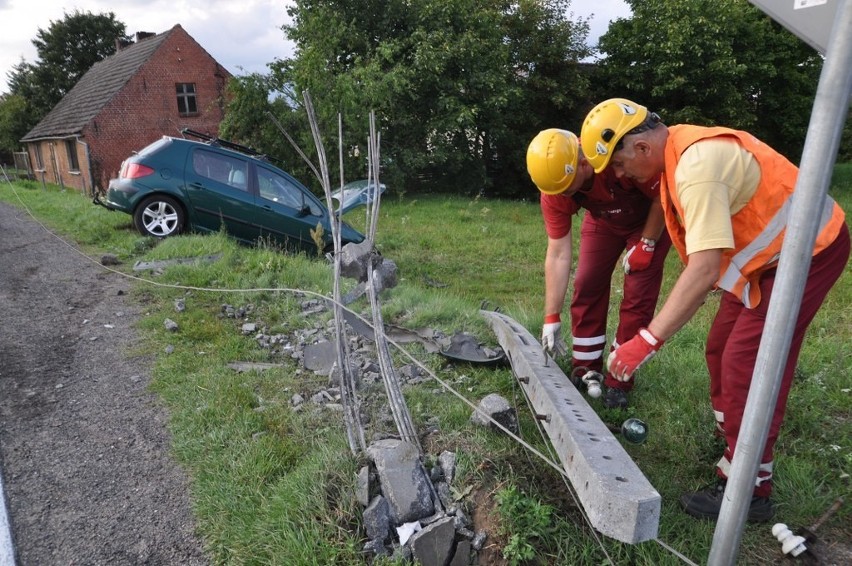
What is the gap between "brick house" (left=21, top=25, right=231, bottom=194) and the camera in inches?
895

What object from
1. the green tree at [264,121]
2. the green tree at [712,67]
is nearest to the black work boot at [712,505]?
the green tree at [264,121]

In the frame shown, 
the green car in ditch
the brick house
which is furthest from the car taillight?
the brick house

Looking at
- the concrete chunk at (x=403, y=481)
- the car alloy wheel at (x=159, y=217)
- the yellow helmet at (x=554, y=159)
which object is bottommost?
the concrete chunk at (x=403, y=481)

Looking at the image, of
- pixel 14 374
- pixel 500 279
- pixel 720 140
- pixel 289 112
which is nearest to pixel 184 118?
pixel 289 112

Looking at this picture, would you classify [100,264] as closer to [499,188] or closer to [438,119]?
[438,119]

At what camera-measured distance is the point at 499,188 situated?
73.4 feet

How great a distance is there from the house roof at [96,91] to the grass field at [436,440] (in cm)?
2086

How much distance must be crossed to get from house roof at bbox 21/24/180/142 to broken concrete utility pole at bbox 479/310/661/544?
24.6 meters

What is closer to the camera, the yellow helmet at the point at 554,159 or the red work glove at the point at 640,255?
the yellow helmet at the point at 554,159

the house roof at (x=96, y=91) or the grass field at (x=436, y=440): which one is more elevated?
the house roof at (x=96, y=91)

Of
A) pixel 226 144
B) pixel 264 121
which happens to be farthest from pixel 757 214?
pixel 264 121

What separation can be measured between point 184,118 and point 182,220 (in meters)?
18.9

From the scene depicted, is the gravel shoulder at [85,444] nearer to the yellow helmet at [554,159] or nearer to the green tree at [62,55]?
the yellow helmet at [554,159]

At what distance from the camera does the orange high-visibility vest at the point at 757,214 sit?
2346mm
